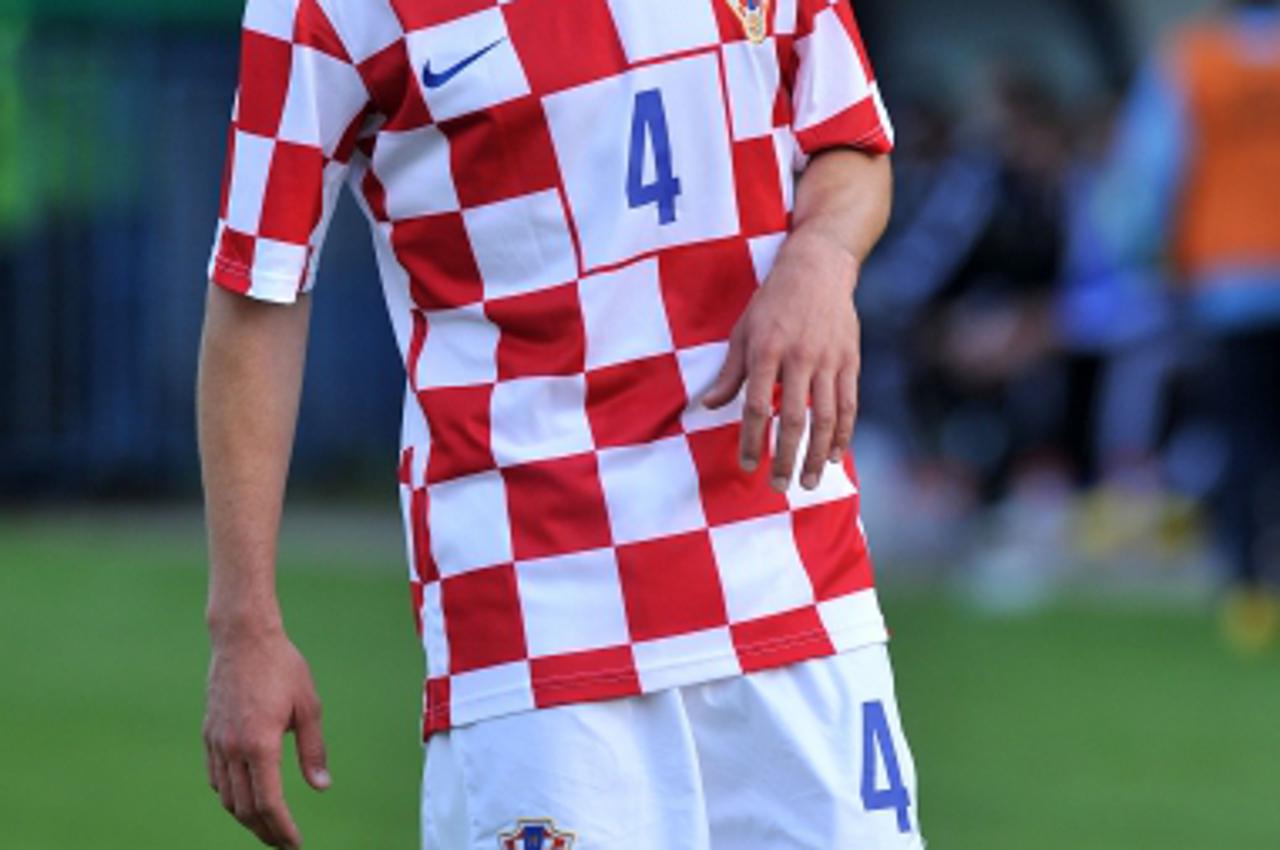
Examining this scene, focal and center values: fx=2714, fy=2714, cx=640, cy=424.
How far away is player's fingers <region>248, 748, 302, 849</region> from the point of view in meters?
2.96

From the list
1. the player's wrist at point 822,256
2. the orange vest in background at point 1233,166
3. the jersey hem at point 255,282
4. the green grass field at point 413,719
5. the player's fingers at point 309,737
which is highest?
the orange vest in background at point 1233,166

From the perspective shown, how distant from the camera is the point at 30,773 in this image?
7.11 m

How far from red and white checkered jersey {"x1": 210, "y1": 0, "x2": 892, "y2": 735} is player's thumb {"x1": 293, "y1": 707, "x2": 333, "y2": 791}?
130mm

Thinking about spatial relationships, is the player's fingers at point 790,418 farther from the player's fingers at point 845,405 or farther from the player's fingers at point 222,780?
the player's fingers at point 222,780

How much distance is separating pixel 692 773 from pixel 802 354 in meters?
0.47

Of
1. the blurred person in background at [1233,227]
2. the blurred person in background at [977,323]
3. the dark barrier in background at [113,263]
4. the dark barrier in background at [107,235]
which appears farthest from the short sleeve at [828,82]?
the dark barrier in background at [113,263]

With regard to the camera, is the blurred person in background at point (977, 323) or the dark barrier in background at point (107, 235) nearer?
the blurred person in background at point (977, 323)

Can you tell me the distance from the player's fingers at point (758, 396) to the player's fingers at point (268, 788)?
629 mm

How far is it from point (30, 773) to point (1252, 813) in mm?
3128

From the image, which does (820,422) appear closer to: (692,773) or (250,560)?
(692,773)

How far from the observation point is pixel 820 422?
9.27 feet

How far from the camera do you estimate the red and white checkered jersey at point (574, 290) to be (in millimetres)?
2965

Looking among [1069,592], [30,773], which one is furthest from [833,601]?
[1069,592]

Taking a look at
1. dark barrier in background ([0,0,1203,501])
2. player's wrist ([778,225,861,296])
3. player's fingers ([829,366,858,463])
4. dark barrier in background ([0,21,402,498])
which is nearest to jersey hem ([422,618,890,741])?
player's fingers ([829,366,858,463])
